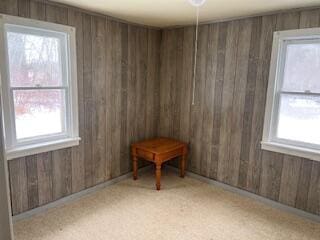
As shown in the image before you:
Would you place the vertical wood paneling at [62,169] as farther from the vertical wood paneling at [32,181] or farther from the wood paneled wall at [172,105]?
the vertical wood paneling at [32,181]

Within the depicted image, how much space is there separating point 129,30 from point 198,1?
5.50ft

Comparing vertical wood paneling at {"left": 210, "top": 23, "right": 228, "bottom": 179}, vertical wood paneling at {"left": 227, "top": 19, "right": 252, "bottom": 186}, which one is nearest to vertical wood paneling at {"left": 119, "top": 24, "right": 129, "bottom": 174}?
vertical wood paneling at {"left": 210, "top": 23, "right": 228, "bottom": 179}

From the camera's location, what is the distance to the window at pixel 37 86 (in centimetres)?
226

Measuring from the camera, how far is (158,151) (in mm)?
3158

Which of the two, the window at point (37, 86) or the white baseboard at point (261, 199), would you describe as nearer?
the window at point (37, 86)

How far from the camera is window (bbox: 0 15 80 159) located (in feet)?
7.41

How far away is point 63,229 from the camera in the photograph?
7.70ft

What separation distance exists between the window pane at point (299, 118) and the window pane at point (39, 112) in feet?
8.31

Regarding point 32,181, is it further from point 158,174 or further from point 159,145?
point 159,145

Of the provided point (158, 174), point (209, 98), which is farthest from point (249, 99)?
point (158, 174)

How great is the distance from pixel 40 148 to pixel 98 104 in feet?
2.81

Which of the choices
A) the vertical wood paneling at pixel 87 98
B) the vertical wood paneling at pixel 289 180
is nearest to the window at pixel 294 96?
the vertical wood paneling at pixel 289 180

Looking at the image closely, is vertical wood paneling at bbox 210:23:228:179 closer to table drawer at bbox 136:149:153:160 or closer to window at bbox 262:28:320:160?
window at bbox 262:28:320:160

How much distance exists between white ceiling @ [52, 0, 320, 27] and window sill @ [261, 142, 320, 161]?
4.76 feet
